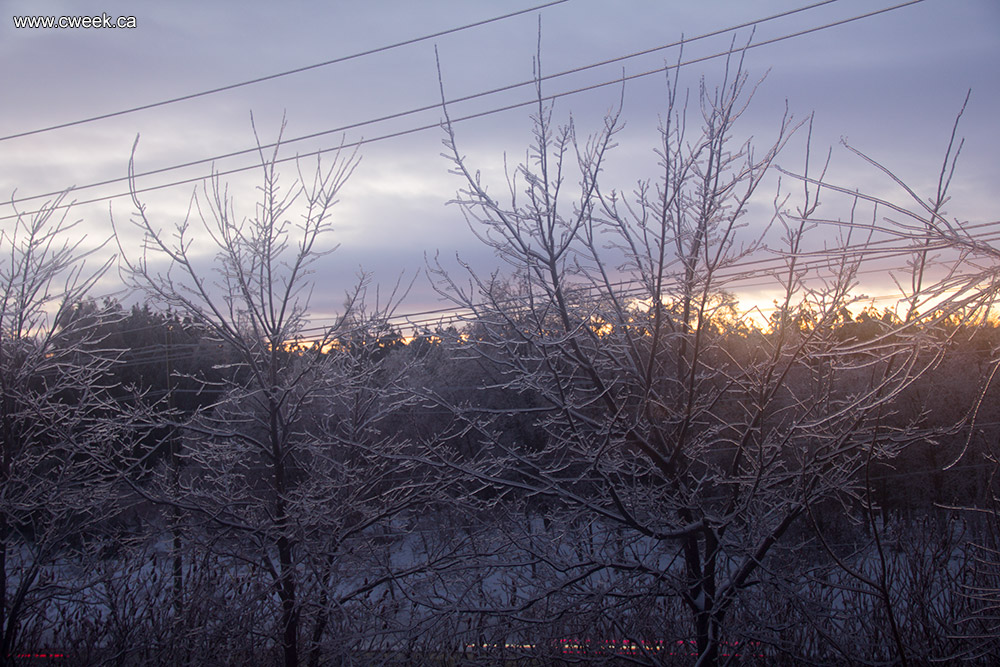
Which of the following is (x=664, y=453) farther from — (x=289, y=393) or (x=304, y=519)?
(x=289, y=393)

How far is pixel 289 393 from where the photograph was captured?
7516mm

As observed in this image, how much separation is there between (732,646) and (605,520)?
1211 mm

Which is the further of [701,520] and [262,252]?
[262,252]

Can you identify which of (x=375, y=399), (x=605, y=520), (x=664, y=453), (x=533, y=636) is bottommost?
(x=533, y=636)

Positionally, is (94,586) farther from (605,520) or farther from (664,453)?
(664,453)

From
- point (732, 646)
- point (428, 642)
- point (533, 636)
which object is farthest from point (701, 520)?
point (428, 642)

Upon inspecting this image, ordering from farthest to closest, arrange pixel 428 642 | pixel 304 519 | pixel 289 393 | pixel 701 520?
pixel 289 393 < pixel 304 519 < pixel 428 642 < pixel 701 520

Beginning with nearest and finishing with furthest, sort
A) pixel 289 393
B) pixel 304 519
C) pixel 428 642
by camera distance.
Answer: pixel 428 642
pixel 304 519
pixel 289 393

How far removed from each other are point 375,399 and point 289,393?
1164mm

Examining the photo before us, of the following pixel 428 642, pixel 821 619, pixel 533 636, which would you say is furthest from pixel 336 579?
pixel 821 619

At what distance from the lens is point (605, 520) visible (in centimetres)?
540

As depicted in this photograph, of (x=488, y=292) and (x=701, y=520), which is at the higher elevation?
(x=488, y=292)

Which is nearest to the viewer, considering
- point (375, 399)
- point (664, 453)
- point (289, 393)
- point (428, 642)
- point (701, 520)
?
point (701, 520)

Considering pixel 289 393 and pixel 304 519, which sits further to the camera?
pixel 289 393
